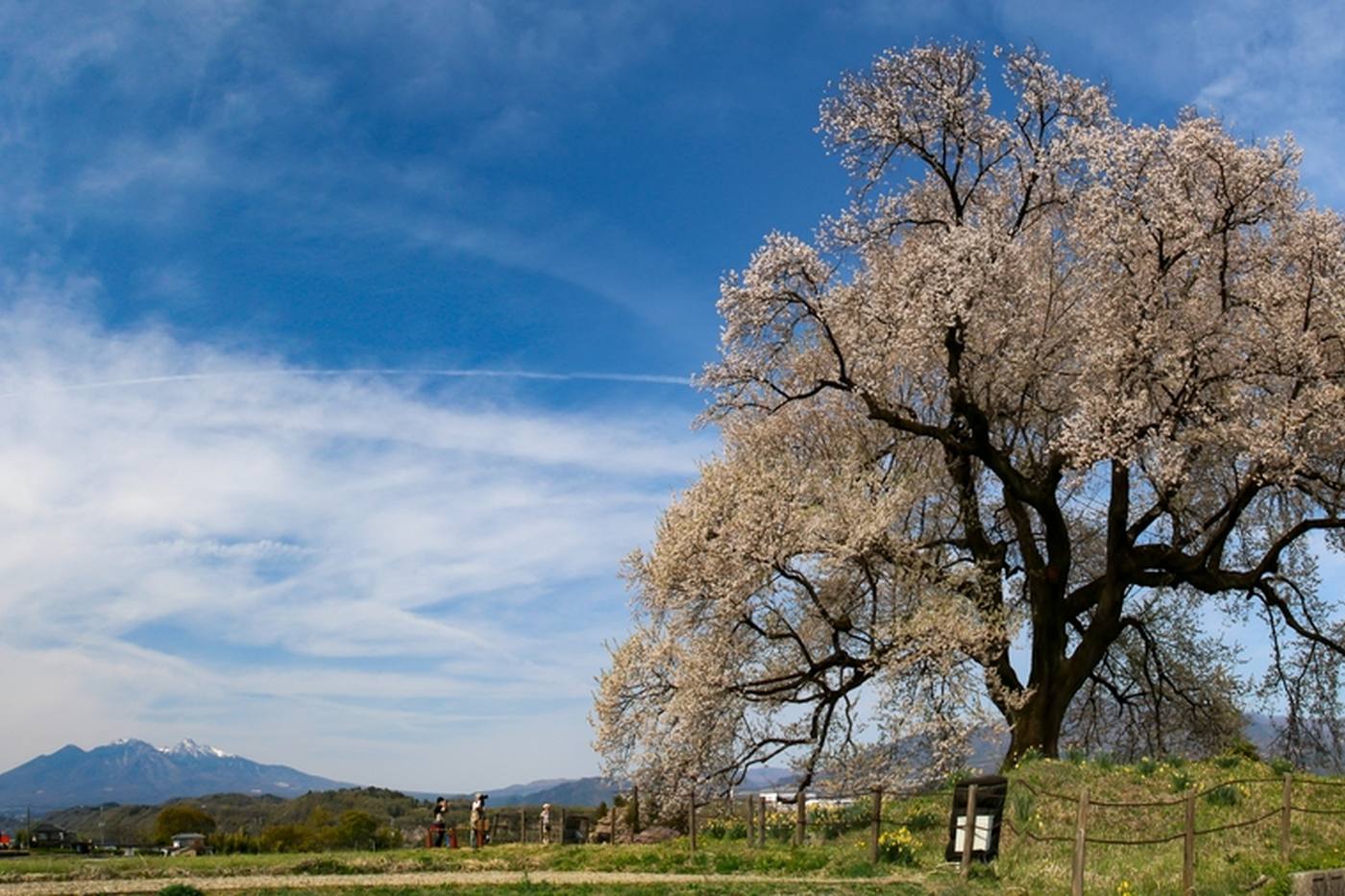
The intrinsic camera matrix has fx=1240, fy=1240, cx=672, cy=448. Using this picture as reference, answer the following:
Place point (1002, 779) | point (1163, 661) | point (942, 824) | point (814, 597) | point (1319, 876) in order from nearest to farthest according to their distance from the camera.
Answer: point (1319, 876), point (1002, 779), point (942, 824), point (814, 597), point (1163, 661)

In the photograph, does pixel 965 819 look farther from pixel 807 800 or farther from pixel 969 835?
pixel 807 800

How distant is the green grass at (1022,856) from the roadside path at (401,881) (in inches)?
11.1

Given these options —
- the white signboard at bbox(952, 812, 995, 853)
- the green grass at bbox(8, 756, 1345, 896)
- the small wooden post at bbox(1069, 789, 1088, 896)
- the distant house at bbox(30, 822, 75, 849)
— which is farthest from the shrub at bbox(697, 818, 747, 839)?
the distant house at bbox(30, 822, 75, 849)

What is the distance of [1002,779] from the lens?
19.7 metres

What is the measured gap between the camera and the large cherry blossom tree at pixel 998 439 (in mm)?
27047

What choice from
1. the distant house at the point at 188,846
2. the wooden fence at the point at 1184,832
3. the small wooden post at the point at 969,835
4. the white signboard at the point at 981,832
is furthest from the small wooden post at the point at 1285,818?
the distant house at the point at 188,846

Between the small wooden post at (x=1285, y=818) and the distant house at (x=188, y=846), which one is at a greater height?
the small wooden post at (x=1285, y=818)

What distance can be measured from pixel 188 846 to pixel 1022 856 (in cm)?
2594

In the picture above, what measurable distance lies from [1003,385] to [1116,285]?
3689 mm

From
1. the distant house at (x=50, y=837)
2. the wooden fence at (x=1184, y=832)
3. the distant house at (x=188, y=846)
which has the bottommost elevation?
the distant house at (x=50, y=837)

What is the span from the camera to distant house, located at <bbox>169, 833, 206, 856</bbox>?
33269 millimetres

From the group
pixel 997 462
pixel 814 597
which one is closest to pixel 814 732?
pixel 814 597

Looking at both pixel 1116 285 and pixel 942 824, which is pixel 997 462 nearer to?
pixel 1116 285

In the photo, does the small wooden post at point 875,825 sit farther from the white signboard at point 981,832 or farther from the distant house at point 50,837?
the distant house at point 50,837
